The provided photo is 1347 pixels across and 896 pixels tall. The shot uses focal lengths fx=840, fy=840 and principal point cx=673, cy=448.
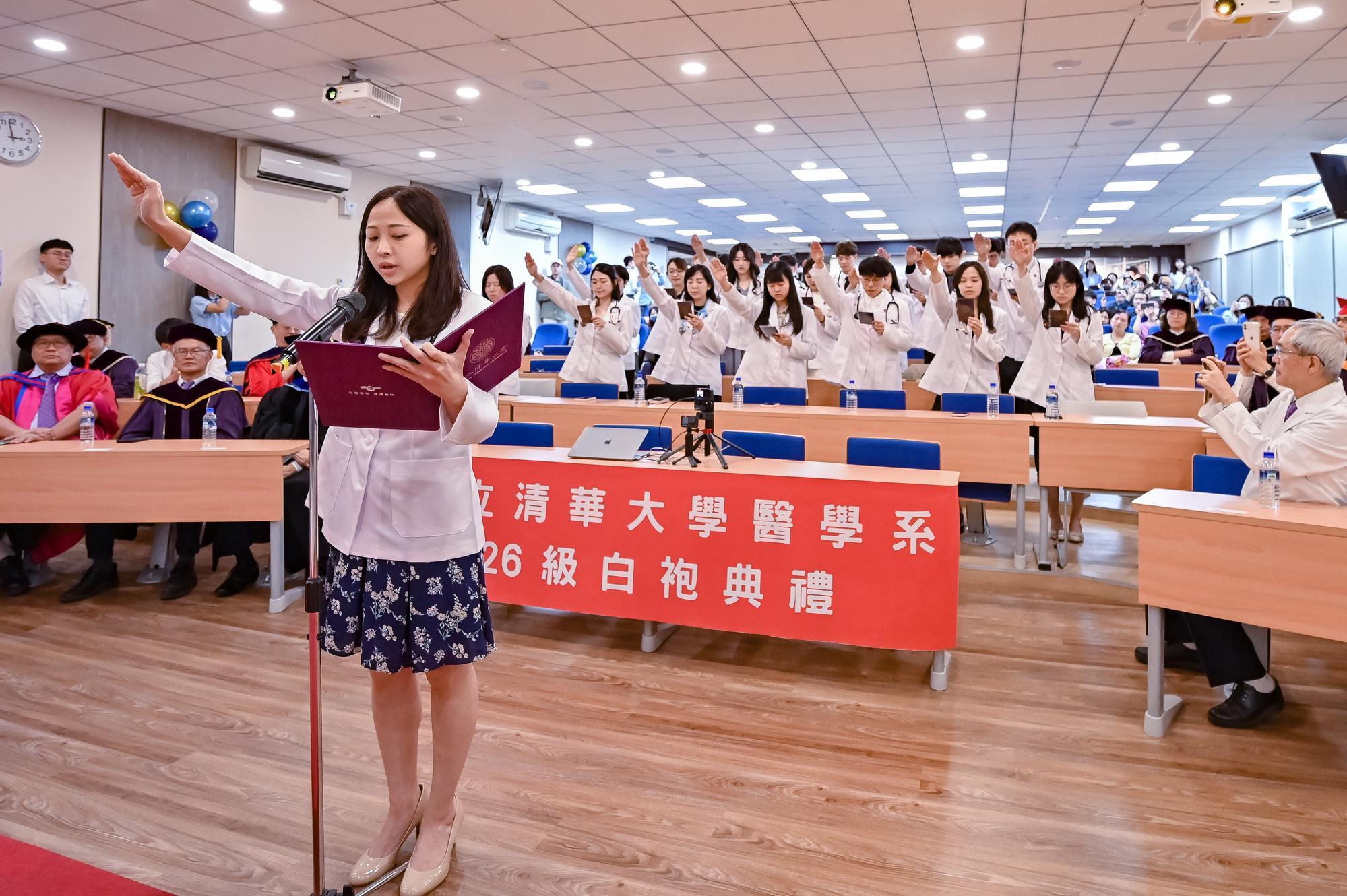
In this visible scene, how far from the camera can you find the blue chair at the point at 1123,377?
6438 millimetres

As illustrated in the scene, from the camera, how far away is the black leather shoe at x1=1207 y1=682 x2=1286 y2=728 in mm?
2734

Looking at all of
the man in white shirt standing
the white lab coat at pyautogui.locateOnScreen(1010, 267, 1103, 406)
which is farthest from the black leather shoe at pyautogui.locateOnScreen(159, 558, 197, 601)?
the white lab coat at pyautogui.locateOnScreen(1010, 267, 1103, 406)

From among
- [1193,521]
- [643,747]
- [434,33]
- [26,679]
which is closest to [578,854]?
[643,747]

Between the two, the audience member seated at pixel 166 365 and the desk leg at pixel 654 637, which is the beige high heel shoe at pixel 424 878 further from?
the audience member seated at pixel 166 365

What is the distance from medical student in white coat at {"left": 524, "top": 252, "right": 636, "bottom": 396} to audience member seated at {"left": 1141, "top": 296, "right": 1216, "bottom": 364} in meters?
4.98

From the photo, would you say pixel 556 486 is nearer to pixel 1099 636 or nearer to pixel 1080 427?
pixel 1099 636

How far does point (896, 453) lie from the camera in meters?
3.53

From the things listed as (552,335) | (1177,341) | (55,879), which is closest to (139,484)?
(55,879)

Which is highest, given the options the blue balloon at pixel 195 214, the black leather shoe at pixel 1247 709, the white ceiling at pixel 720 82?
the white ceiling at pixel 720 82

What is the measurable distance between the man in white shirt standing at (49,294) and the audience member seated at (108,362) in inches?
64.1

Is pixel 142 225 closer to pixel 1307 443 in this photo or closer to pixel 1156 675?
pixel 1156 675

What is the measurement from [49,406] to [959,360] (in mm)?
5481

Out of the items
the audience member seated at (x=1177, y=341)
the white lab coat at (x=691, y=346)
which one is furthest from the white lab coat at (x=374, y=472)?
the audience member seated at (x=1177, y=341)

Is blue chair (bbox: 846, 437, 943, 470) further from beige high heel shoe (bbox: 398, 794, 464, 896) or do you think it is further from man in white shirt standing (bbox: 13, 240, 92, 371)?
man in white shirt standing (bbox: 13, 240, 92, 371)
